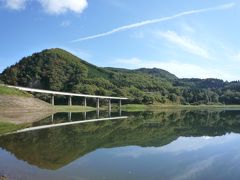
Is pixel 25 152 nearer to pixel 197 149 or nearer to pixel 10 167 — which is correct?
pixel 10 167

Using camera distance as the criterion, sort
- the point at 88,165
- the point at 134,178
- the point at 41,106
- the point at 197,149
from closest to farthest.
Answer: the point at 134,178 → the point at 88,165 → the point at 197,149 → the point at 41,106

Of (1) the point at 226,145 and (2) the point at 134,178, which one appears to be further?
(1) the point at 226,145

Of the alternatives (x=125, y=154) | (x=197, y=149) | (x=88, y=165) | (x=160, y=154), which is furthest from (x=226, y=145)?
(x=88, y=165)

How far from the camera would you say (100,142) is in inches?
1425

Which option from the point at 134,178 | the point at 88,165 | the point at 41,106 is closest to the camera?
the point at 134,178

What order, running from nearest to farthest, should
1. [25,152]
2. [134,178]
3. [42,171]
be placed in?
[134,178] → [42,171] → [25,152]

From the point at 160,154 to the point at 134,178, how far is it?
31.0 ft

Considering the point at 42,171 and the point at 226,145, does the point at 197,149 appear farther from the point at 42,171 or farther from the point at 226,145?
the point at 42,171

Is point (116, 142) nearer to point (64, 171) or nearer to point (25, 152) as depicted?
point (25, 152)

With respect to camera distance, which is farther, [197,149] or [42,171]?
[197,149]

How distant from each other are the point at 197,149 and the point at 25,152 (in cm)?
1550

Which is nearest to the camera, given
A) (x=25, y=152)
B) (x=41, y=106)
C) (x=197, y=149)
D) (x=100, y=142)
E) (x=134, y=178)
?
(x=134, y=178)

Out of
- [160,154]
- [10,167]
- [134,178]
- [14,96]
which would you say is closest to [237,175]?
[134,178]

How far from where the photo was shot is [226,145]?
3625 centimetres
